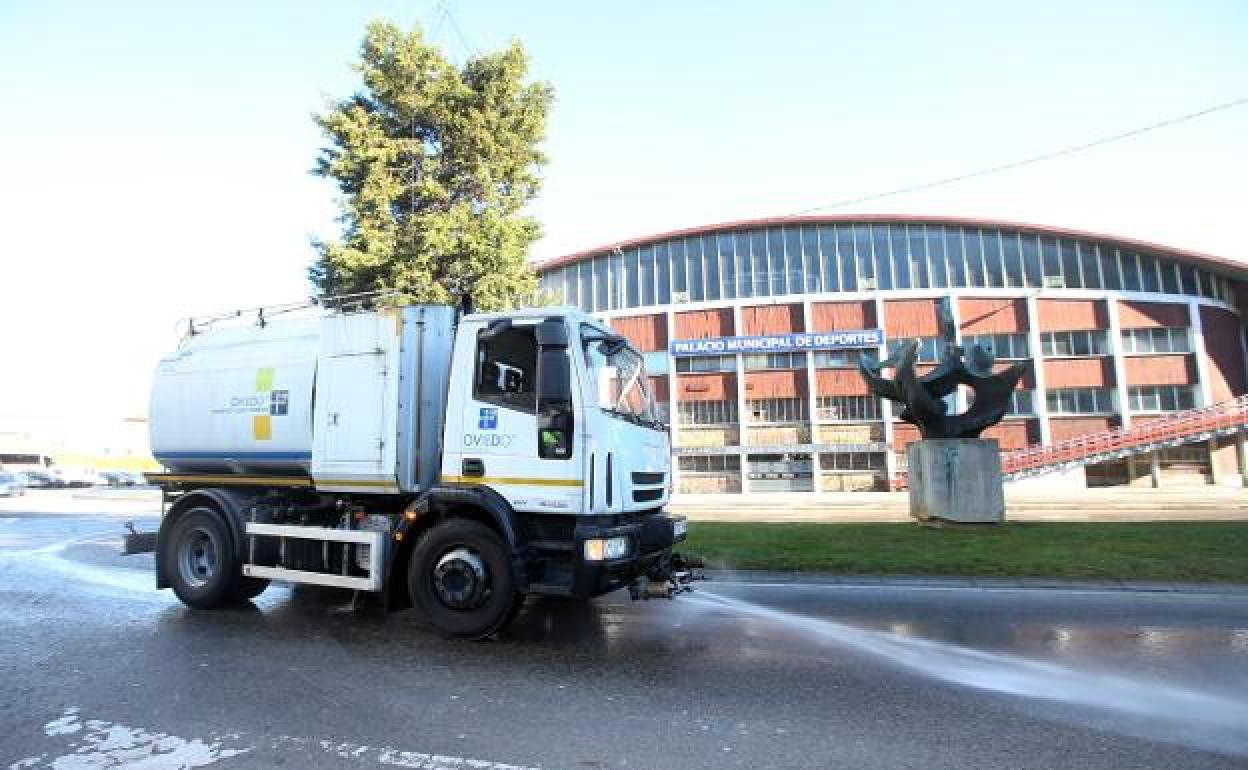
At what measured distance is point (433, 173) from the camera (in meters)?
20.4

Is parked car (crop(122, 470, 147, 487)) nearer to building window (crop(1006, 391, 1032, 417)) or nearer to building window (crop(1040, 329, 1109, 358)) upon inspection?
building window (crop(1006, 391, 1032, 417))

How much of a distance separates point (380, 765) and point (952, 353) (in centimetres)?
1591

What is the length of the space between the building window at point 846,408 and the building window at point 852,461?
2074 mm

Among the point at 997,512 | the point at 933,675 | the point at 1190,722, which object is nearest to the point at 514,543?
the point at 933,675

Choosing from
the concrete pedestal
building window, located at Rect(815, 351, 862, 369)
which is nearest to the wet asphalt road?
the concrete pedestal

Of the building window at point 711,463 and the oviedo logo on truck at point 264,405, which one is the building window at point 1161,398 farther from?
the oviedo logo on truck at point 264,405

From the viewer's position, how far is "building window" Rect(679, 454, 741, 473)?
41.1 m

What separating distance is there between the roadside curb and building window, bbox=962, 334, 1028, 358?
3372 cm

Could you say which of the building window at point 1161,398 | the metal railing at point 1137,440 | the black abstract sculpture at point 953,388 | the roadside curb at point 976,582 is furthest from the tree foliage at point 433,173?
the building window at point 1161,398

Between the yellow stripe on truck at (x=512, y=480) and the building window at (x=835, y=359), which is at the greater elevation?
the building window at (x=835, y=359)

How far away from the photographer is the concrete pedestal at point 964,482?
14906 mm

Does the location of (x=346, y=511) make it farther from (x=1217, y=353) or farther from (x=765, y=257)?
(x=1217, y=353)

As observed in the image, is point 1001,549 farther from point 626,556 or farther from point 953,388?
point 626,556

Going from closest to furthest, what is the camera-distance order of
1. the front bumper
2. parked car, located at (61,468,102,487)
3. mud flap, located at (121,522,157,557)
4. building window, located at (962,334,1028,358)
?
the front bumper < mud flap, located at (121,522,157,557) < building window, located at (962,334,1028,358) < parked car, located at (61,468,102,487)
